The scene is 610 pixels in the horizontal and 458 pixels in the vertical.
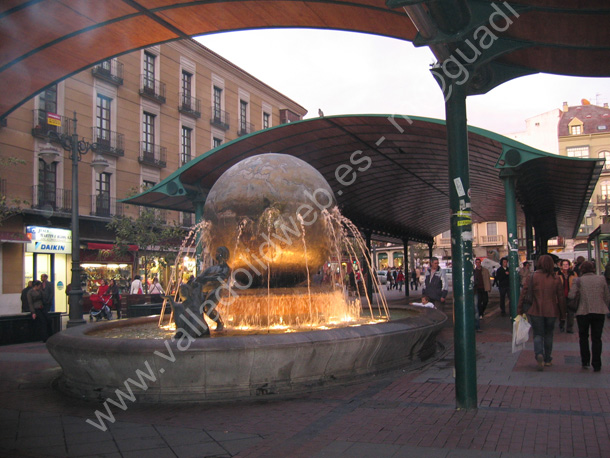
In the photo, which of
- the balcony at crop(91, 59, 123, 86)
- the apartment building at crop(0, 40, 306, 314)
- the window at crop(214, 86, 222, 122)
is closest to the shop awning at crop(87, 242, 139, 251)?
the apartment building at crop(0, 40, 306, 314)

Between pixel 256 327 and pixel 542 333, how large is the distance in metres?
4.55

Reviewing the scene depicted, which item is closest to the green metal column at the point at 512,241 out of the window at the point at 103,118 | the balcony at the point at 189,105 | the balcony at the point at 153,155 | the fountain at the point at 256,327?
the fountain at the point at 256,327

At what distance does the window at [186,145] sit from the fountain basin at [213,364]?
29.9 m

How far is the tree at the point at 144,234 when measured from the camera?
2717 cm

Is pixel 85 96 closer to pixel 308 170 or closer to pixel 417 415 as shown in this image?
pixel 308 170

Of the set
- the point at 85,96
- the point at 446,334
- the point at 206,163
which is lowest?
the point at 446,334

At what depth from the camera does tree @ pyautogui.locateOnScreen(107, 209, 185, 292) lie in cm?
2717

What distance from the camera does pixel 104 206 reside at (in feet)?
98.4

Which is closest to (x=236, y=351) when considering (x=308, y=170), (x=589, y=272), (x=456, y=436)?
(x=456, y=436)

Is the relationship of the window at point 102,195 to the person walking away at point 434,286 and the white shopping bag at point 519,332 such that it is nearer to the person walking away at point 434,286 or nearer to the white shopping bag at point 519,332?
the person walking away at point 434,286

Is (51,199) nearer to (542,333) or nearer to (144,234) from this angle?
(144,234)

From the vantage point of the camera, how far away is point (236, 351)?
21.5 ft

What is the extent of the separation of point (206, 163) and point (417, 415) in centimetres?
1185

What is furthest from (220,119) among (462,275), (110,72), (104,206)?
(462,275)
